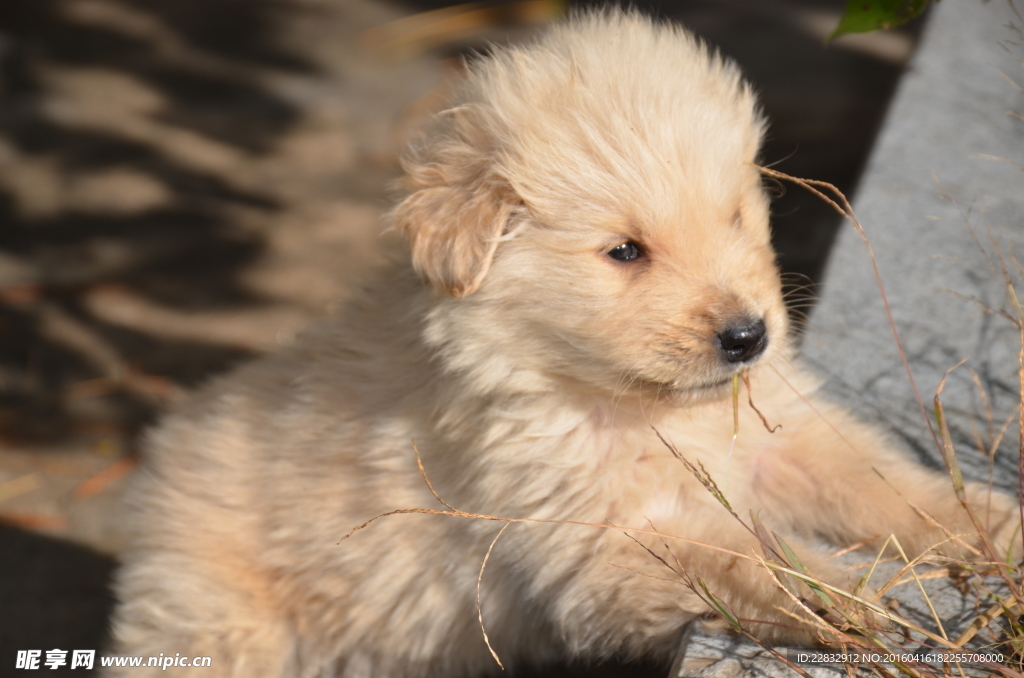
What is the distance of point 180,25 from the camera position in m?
7.54

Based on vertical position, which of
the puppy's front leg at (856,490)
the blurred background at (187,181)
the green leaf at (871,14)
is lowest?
the blurred background at (187,181)

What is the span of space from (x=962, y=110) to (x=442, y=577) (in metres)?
3.08

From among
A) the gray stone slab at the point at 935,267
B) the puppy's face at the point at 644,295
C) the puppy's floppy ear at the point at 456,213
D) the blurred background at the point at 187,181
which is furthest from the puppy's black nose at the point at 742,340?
the blurred background at the point at 187,181

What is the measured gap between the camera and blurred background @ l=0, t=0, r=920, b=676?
4492mm

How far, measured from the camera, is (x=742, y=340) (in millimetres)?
2055

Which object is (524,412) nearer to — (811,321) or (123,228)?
(811,321)

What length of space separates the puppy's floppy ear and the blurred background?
1.63 metres

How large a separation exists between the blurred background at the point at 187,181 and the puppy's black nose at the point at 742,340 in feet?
5.58

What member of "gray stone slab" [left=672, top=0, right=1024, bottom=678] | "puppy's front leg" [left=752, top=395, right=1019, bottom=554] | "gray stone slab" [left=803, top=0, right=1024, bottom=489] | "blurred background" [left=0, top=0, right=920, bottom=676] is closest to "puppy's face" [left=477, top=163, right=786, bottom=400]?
"puppy's front leg" [left=752, top=395, right=1019, bottom=554]

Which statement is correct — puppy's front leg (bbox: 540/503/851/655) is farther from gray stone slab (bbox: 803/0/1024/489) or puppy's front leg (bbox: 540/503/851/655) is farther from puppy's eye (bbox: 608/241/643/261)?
gray stone slab (bbox: 803/0/1024/489)

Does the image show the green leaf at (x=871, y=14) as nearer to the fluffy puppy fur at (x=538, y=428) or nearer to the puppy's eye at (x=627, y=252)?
the fluffy puppy fur at (x=538, y=428)

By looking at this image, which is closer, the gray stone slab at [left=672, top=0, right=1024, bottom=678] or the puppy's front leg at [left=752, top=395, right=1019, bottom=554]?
the puppy's front leg at [left=752, top=395, right=1019, bottom=554]

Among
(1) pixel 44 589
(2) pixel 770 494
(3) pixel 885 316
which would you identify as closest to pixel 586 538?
(2) pixel 770 494

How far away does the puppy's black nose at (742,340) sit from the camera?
2049 millimetres
